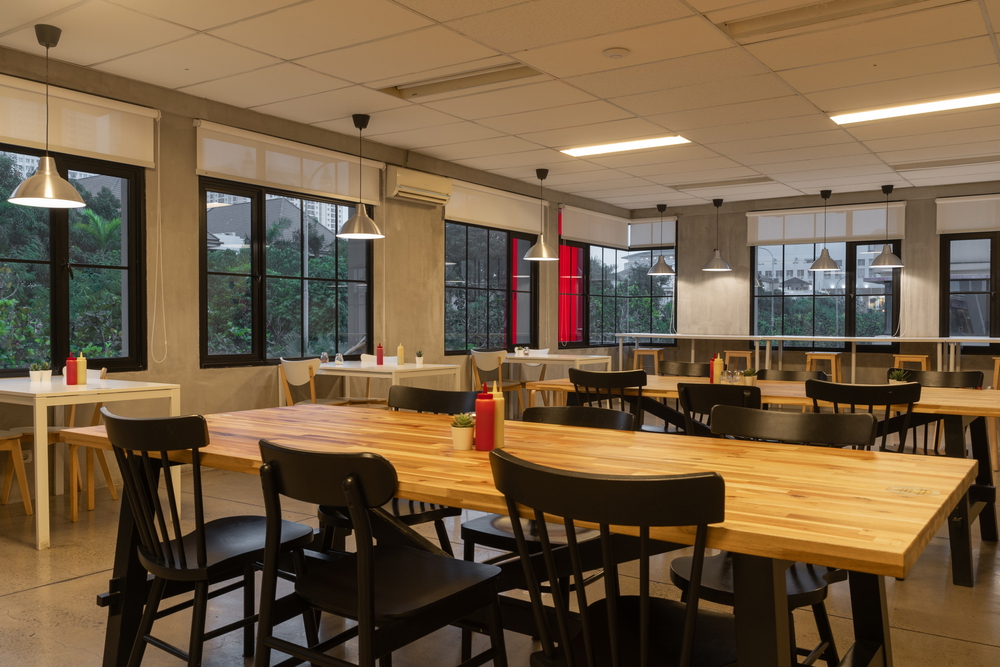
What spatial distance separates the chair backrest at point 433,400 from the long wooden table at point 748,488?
0.91ft

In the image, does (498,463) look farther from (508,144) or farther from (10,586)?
(508,144)

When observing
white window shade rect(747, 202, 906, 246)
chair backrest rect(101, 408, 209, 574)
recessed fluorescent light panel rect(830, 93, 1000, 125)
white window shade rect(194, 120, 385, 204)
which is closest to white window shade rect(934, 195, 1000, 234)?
white window shade rect(747, 202, 906, 246)

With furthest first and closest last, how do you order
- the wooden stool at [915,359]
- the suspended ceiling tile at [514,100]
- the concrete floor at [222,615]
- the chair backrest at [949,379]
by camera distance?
the wooden stool at [915,359] < the suspended ceiling tile at [514,100] < the chair backrest at [949,379] < the concrete floor at [222,615]

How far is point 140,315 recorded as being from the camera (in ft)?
17.6

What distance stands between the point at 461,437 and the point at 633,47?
3125mm

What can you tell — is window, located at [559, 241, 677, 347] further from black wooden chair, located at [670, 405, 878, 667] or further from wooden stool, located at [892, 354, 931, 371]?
black wooden chair, located at [670, 405, 878, 667]

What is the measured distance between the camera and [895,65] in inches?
189

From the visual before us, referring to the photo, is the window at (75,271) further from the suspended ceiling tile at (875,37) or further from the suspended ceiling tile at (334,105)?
the suspended ceiling tile at (875,37)

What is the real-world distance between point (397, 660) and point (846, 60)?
168 inches

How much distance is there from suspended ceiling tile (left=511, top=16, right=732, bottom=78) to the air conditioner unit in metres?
2.55

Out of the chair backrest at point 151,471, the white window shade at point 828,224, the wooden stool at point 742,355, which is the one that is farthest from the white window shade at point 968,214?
the chair backrest at point 151,471

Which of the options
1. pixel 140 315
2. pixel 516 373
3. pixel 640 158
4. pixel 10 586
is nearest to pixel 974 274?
Result: pixel 640 158

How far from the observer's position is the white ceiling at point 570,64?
4070 mm

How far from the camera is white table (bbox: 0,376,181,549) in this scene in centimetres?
376
